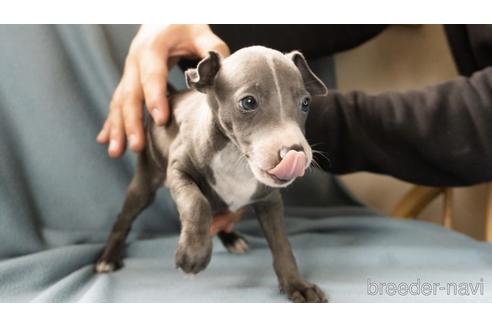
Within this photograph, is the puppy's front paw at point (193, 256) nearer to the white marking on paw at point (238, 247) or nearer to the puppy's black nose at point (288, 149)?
the puppy's black nose at point (288, 149)

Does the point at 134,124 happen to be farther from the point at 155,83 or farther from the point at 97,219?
the point at 97,219

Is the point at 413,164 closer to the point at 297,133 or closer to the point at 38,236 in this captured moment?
the point at 297,133

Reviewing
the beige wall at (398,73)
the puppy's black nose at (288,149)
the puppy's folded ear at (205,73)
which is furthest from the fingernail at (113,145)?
the beige wall at (398,73)

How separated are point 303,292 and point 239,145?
37cm

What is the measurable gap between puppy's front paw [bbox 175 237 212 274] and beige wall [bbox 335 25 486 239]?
1358 millimetres

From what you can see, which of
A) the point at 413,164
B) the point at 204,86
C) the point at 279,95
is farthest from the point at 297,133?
the point at 413,164

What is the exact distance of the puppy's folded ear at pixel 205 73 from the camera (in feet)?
3.31

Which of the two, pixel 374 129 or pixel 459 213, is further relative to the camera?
pixel 459 213

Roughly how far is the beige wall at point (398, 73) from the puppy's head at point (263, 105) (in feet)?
3.91

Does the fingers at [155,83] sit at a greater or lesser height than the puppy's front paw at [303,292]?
greater

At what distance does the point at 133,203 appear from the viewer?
149cm
